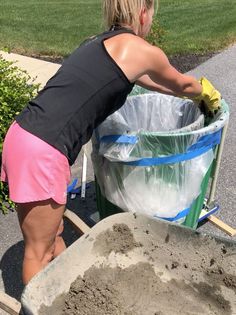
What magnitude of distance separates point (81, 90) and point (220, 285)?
3.55 ft

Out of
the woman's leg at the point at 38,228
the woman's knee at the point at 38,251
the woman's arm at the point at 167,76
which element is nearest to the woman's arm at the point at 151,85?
the woman's arm at the point at 167,76

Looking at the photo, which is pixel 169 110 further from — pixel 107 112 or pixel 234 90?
pixel 234 90

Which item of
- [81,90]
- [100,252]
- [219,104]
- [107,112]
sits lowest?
[100,252]

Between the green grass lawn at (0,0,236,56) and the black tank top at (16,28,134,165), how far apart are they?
464 centimetres

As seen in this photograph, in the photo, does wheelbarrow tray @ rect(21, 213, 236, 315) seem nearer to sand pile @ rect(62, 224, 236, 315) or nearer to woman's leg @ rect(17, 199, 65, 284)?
sand pile @ rect(62, 224, 236, 315)

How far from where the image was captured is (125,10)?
2.10 meters

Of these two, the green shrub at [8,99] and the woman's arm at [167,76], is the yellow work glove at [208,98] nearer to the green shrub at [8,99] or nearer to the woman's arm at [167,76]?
the woman's arm at [167,76]

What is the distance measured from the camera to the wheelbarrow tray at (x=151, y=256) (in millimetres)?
2029

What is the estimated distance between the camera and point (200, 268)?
7.45ft

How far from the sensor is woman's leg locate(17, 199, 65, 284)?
6.97 feet

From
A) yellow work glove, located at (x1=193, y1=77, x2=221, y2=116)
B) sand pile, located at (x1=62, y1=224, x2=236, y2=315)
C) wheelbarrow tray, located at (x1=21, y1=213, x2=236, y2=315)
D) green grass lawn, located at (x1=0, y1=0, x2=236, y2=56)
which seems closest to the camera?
wheelbarrow tray, located at (x1=21, y1=213, x2=236, y2=315)

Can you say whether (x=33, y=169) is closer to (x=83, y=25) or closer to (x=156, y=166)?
(x=156, y=166)

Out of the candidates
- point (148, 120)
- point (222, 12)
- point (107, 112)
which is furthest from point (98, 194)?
point (222, 12)

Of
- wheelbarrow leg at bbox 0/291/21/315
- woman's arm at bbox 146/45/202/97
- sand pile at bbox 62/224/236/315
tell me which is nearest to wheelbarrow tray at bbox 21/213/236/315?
sand pile at bbox 62/224/236/315
